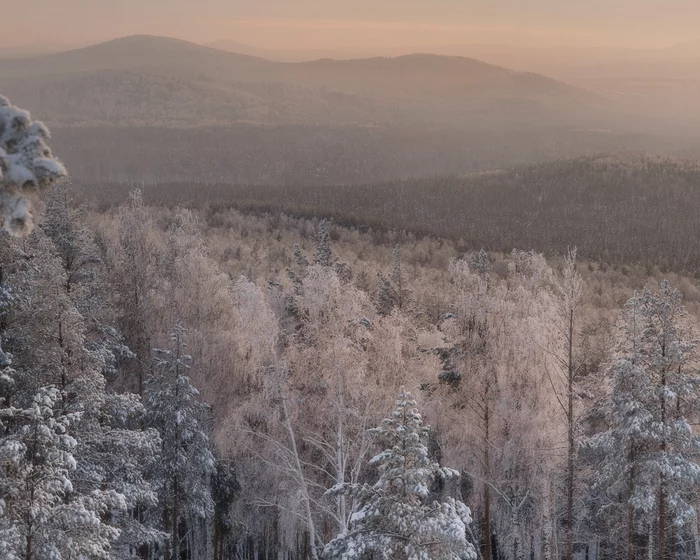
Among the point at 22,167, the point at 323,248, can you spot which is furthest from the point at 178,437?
the point at 323,248

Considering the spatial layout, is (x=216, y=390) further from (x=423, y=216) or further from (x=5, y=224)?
(x=423, y=216)

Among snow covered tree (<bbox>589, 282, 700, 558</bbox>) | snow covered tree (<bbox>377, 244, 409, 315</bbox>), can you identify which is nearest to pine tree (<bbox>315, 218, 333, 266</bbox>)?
snow covered tree (<bbox>377, 244, 409, 315</bbox>)

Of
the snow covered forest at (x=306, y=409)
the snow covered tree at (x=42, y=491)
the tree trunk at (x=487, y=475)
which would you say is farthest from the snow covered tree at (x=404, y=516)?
the tree trunk at (x=487, y=475)

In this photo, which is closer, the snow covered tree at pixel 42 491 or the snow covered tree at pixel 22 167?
the snow covered tree at pixel 22 167

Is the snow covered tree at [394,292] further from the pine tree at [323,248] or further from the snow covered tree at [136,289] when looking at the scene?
the snow covered tree at [136,289]

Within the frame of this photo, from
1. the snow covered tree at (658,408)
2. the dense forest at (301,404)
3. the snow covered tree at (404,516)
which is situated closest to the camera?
the snow covered tree at (404,516)

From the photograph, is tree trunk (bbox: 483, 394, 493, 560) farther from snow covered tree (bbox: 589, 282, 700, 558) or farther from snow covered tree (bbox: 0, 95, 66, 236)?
snow covered tree (bbox: 0, 95, 66, 236)
